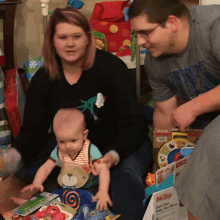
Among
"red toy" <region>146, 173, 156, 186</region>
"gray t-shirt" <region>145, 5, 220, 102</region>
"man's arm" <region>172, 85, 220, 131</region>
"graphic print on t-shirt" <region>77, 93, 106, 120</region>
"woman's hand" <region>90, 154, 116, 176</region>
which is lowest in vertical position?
"red toy" <region>146, 173, 156, 186</region>

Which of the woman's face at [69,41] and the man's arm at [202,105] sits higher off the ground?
the woman's face at [69,41]

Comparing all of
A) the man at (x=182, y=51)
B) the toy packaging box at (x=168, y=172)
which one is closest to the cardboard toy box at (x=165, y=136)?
the toy packaging box at (x=168, y=172)

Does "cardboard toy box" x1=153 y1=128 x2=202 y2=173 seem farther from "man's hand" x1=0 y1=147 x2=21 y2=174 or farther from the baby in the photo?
"man's hand" x1=0 y1=147 x2=21 y2=174

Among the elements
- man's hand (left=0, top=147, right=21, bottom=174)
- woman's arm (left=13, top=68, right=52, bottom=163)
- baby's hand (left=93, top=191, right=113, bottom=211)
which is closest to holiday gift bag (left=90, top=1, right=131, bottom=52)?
woman's arm (left=13, top=68, right=52, bottom=163)

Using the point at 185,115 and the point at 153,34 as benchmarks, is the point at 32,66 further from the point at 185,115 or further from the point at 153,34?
the point at 185,115

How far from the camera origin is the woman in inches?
52.6

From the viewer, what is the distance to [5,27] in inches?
87.4

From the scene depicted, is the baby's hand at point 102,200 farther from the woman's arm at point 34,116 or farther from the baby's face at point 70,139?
the woman's arm at point 34,116

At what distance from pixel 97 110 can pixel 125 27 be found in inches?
33.3

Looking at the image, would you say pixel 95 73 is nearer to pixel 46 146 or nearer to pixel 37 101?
pixel 37 101

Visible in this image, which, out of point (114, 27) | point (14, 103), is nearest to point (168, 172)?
point (14, 103)

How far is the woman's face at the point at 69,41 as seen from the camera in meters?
1.32

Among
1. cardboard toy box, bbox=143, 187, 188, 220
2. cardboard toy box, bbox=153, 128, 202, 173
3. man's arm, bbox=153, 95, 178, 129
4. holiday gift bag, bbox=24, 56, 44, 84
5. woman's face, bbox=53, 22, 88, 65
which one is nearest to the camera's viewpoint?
cardboard toy box, bbox=143, 187, 188, 220

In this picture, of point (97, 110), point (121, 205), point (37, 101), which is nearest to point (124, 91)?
point (97, 110)
